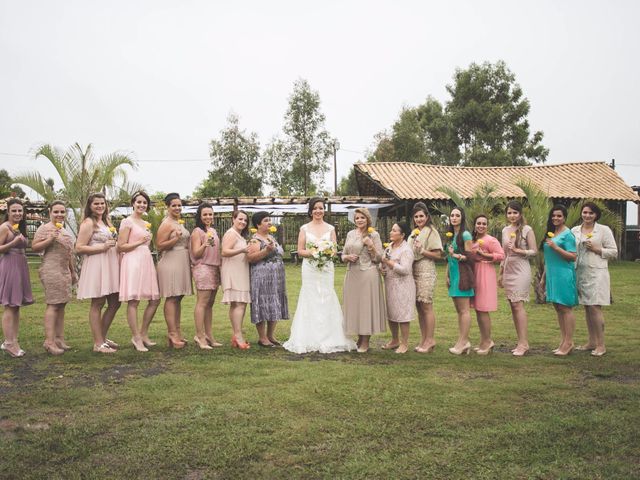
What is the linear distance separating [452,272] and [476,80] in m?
36.9

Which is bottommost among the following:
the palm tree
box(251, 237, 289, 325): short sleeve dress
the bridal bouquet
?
box(251, 237, 289, 325): short sleeve dress

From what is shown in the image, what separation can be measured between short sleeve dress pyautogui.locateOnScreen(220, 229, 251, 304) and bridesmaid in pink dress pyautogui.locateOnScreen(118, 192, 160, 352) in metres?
0.84

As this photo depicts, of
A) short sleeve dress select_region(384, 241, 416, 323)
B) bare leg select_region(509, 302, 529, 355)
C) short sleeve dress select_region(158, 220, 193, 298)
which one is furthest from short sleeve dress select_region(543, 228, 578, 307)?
short sleeve dress select_region(158, 220, 193, 298)

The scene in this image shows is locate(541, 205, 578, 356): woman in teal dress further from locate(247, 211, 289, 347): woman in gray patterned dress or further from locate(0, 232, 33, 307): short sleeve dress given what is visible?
locate(0, 232, 33, 307): short sleeve dress

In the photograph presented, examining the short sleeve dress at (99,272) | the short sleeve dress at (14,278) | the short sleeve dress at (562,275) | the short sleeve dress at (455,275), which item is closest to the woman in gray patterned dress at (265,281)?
the short sleeve dress at (99,272)

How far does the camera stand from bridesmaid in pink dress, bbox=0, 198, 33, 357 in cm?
677

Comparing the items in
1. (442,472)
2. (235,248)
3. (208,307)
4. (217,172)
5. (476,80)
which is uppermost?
(476,80)

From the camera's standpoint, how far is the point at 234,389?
533 cm

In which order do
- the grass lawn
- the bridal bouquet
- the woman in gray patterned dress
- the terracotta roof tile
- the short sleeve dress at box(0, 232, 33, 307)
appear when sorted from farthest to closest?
the terracotta roof tile
the woman in gray patterned dress
the bridal bouquet
the short sleeve dress at box(0, 232, 33, 307)
the grass lawn

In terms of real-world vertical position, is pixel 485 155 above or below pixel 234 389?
above

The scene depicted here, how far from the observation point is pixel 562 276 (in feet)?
22.6

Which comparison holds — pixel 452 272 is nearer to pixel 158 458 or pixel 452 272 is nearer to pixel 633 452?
pixel 633 452

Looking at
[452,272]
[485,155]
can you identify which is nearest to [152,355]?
[452,272]

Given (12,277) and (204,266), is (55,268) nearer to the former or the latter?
→ (12,277)
